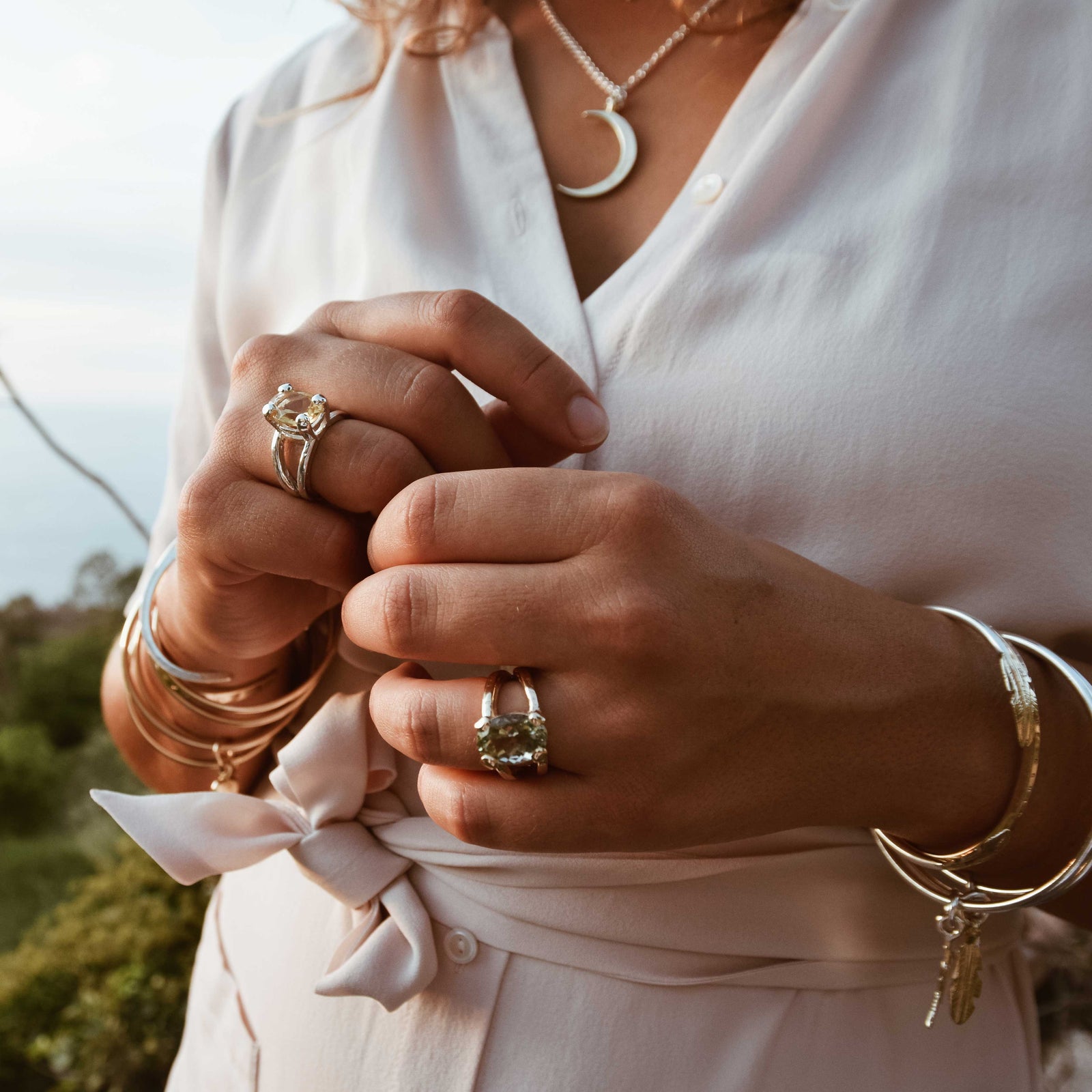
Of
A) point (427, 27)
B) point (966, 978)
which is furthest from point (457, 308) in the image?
point (966, 978)

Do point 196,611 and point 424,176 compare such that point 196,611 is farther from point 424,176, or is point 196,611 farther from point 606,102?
point 606,102

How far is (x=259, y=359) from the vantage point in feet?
2.38

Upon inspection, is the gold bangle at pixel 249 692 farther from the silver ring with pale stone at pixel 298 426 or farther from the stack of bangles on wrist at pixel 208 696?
the silver ring with pale stone at pixel 298 426

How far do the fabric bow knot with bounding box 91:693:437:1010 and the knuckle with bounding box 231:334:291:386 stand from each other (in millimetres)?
321

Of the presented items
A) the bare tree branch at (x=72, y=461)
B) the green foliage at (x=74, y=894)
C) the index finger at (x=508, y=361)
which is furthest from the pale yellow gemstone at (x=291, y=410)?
the green foliage at (x=74, y=894)

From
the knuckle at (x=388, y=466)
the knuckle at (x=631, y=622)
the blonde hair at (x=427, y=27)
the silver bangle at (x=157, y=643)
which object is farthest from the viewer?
the blonde hair at (x=427, y=27)

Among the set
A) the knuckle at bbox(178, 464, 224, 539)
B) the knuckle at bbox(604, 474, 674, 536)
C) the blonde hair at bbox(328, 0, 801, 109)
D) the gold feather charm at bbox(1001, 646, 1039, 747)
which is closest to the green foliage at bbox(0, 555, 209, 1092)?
the blonde hair at bbox(328, 0, 801, 109)

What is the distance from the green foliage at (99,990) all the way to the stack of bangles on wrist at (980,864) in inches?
75.0

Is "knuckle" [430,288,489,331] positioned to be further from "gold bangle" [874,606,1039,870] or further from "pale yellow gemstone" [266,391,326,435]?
"gold bangle" [874,606,1039,870]

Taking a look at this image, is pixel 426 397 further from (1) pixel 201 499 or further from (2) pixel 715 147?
(2) pixel 715 147

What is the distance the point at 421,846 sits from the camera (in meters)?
0.83

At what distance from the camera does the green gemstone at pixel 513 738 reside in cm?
57

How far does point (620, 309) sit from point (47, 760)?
6.22ft

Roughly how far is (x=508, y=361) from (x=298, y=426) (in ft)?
0.56
